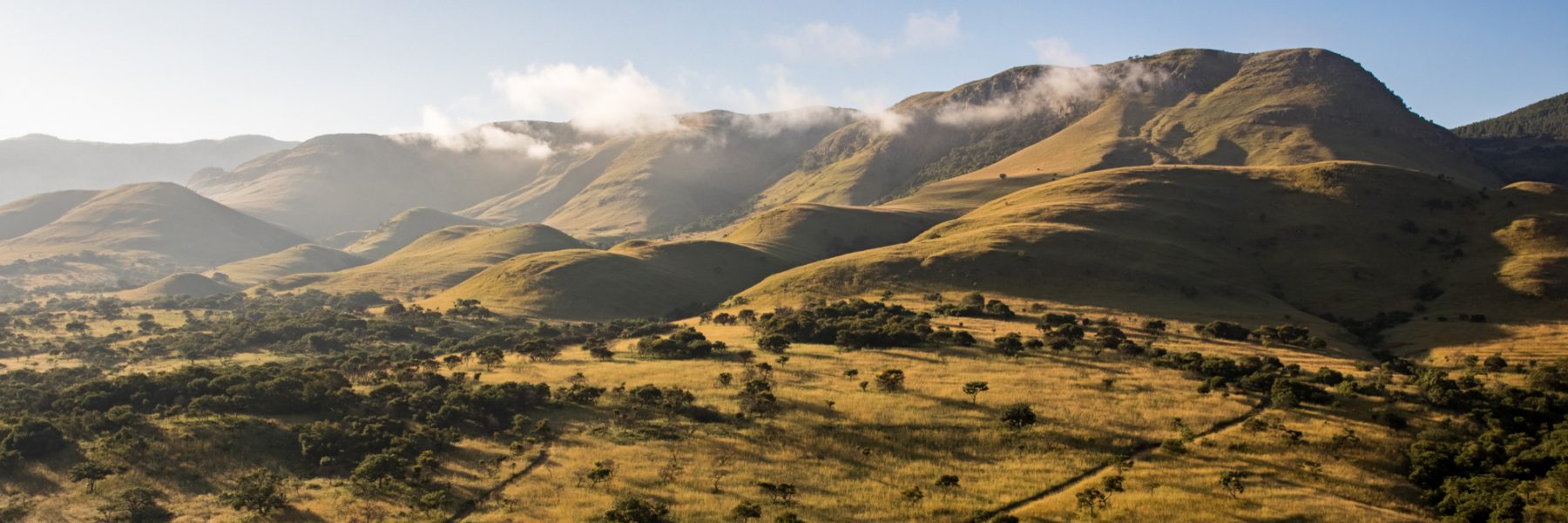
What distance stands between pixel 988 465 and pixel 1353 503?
70.0 feet

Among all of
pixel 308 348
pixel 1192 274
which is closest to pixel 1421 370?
pixel 1192 274

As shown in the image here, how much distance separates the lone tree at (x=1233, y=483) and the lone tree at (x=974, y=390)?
20668 millimetres

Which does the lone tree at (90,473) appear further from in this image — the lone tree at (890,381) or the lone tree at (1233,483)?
the lone tree at (1233,483)

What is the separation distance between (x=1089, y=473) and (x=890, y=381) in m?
22.0

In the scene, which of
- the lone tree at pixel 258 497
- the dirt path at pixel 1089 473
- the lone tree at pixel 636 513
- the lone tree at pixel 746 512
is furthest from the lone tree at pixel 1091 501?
the lone tree at pixel 258 497

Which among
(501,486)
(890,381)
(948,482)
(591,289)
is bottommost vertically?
(501,486)

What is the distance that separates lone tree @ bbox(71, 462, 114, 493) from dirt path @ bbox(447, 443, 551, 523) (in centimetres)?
2645

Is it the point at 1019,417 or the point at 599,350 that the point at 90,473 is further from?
the point at 1019,417

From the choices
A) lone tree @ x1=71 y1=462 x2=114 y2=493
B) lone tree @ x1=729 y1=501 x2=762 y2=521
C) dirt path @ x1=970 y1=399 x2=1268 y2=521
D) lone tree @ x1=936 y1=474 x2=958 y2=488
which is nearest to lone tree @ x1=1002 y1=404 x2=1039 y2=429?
dirt path @ x1=970 y1=399 x2=1268 y2=521

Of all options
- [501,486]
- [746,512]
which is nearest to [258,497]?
[501,486]

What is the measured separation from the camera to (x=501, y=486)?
176ft

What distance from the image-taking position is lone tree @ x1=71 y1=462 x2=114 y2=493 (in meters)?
53.9

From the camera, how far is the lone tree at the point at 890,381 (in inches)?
2835

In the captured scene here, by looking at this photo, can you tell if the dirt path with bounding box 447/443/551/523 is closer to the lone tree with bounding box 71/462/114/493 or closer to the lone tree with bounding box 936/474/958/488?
the lone tree with bounding box 71/462/114/493
